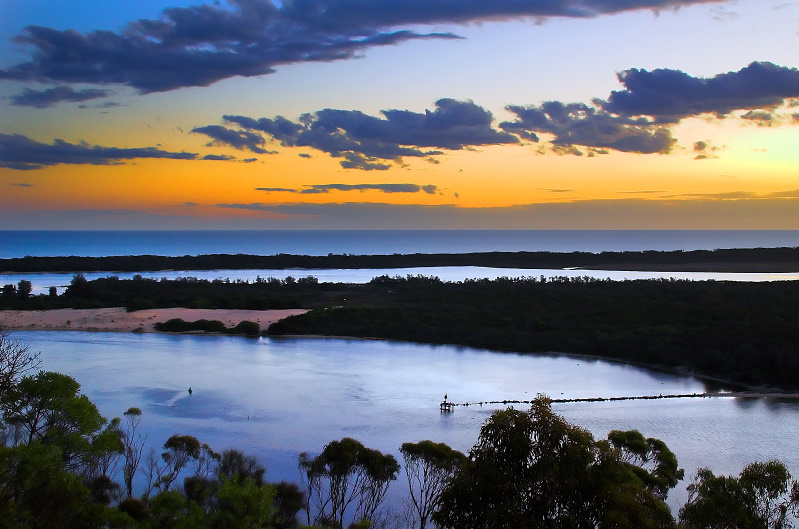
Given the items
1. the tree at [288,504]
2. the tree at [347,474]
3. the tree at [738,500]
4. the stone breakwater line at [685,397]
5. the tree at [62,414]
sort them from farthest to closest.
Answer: the stone breakwater line at [685,397], the tree at [347,474], the tree at [288,504], the tree at [738,500], the tree at [62,414]

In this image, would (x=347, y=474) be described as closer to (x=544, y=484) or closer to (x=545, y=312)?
(x=544, y=484)

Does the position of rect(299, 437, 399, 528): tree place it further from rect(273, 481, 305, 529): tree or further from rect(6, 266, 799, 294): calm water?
rect(6, 266, 799, 294): calm water

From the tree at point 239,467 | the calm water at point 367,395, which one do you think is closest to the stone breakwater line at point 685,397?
the calm water at point 367,395

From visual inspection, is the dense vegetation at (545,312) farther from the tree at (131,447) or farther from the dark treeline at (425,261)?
the dark treeline at (425,261)

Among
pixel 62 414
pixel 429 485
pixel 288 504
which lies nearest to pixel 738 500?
pixel 429 485

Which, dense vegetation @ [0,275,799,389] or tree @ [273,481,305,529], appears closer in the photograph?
tree @ [273,481,305,529]

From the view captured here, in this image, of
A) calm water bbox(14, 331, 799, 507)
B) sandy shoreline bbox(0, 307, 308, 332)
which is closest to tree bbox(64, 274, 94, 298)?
sandy shoreline bbox(0, 307, 308, 332)
